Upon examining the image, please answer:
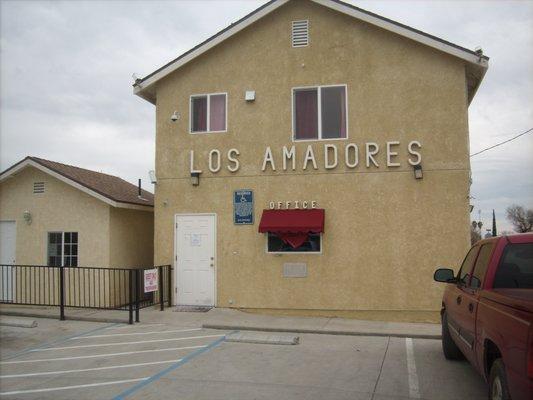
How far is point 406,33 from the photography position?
11.8 metres

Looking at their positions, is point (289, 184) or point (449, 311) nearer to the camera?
point (449, 311)

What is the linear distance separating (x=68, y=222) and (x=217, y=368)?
8271mm

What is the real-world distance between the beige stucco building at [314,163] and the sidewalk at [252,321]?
65 cm

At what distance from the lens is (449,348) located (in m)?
7.76

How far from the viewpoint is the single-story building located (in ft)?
45.2

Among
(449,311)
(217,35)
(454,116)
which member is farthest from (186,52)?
(449,311)

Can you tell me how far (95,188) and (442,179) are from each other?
348 inches

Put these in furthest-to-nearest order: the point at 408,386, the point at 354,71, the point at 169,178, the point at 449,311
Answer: the point at 169,178 → the point at 354,71 → the point at 449,311 → the point at 408,386

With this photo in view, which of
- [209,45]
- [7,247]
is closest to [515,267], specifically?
[209,45]

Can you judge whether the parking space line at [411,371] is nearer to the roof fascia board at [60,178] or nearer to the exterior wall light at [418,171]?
the exterior wall light at [418,171]

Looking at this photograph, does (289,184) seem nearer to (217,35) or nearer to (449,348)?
(217,35)

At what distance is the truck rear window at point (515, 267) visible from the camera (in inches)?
210

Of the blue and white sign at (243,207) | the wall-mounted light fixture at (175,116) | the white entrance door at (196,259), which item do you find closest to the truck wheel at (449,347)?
the blue and white sign at (243,207)

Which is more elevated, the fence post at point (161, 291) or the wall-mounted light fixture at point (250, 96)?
the wall-mounted light fixture at point (250, 96)
